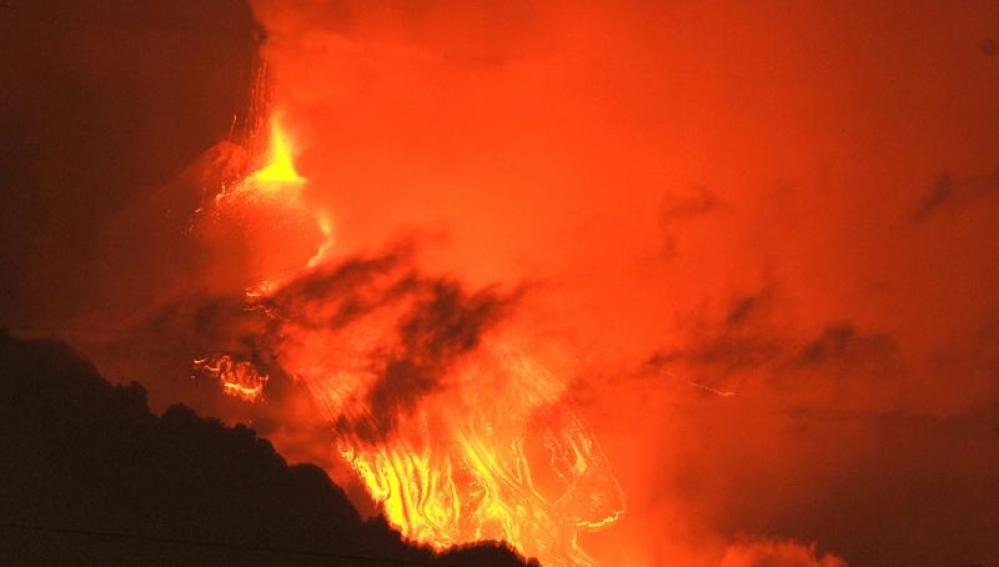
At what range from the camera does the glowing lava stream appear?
61.3 ft

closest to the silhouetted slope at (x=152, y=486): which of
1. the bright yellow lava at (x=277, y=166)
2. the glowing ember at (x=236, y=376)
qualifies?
the glowing ember at (x=236, y=376)

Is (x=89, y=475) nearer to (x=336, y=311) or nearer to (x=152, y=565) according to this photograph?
(x=152, y=565)

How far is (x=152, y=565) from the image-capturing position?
1584cm

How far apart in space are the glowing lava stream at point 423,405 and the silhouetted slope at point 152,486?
107cm

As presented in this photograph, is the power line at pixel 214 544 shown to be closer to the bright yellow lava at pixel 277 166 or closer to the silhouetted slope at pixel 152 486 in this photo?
the silhouetted slope at pixel 152 486

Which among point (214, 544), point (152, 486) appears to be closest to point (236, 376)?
point (152, 486)

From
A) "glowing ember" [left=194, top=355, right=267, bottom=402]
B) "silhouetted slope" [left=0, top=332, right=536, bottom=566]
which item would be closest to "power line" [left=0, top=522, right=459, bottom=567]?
"silhouetted slope" [left=0, top=332, right=536, bottom=566]

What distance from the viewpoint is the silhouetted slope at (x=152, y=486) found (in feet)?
53.1

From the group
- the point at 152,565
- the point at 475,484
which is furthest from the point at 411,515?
the point at 152,565

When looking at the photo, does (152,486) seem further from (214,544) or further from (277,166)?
(277,166)

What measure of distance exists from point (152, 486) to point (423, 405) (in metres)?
4.28

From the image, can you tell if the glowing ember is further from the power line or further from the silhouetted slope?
the power line

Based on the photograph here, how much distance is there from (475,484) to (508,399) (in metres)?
1.42

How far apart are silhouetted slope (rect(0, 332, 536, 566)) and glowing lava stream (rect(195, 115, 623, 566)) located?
107 cm
